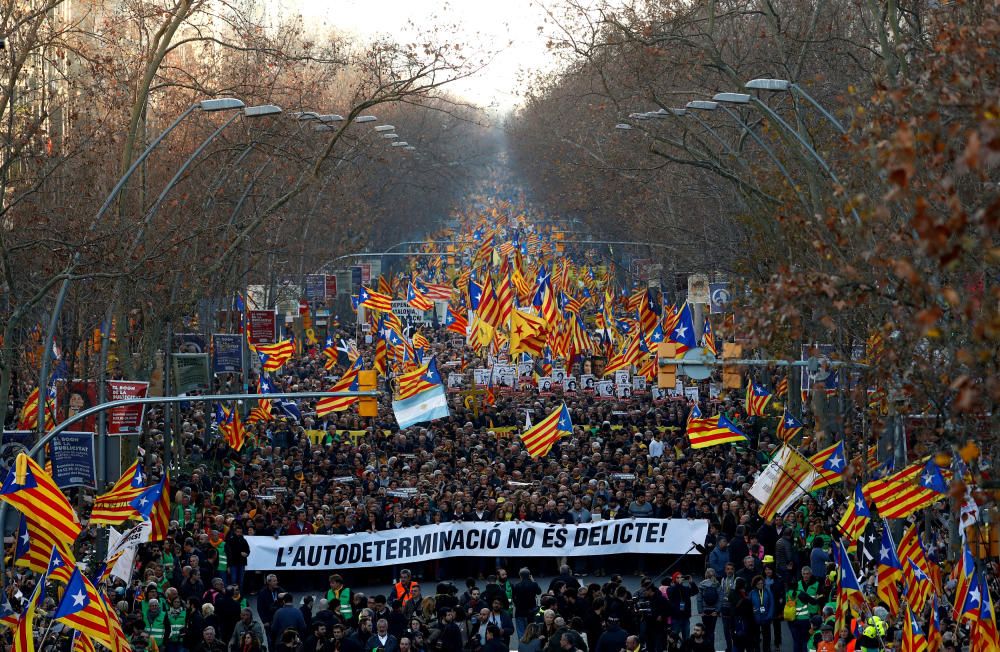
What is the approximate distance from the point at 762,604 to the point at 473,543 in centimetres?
539

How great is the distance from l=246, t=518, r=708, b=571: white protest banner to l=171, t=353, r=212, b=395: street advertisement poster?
26.1 feet

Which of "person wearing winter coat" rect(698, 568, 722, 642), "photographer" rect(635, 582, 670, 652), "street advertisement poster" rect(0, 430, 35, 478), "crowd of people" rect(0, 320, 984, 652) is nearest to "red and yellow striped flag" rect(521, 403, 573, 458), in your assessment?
"crowd of people" rect(0, 320, 984, 652)

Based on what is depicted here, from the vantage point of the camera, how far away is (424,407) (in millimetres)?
28547

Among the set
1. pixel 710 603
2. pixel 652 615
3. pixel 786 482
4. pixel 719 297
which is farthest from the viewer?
pixel 719 297

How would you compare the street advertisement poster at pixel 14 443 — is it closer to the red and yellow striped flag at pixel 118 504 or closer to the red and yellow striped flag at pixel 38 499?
the red and yellow striped flag at pixel 118 504

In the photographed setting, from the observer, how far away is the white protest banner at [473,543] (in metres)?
23.2

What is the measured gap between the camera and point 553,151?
287 feet

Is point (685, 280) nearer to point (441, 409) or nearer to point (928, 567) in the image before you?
point (441, 409)

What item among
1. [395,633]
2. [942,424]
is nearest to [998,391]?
[942,424]

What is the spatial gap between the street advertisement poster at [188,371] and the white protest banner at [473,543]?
796 centimetres

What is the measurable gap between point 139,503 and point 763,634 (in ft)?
24.7

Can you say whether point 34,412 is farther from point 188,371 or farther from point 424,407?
point 424,407

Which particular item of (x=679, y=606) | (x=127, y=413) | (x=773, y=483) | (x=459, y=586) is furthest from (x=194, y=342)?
(x=679, y=606)

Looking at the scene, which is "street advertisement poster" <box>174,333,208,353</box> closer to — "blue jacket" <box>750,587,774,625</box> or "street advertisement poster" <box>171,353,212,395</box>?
"street advertisement poster" <box>171,353,212,395</box>
